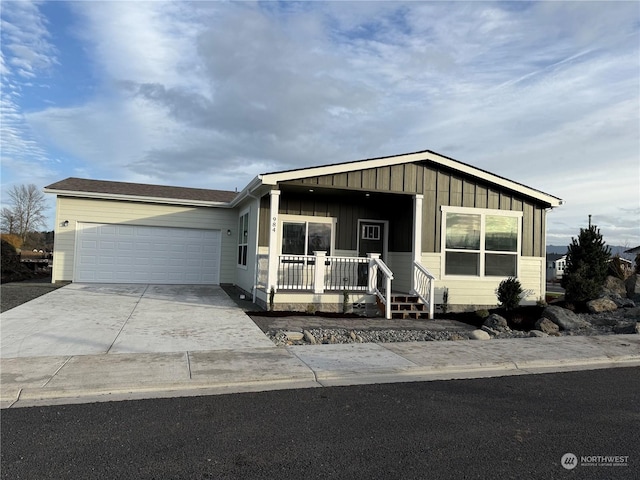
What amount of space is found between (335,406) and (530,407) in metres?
2.08

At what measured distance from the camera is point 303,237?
43.5 ft

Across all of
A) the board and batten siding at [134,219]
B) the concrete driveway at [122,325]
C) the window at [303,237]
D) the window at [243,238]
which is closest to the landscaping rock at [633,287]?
the window at [303,237]

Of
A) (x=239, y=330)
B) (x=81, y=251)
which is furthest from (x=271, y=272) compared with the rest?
(x=81, y=251)

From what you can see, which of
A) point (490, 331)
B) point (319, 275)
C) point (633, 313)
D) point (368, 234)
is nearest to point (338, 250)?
point (368, 234)

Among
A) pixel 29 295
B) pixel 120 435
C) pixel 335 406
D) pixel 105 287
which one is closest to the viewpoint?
pixel 120 435

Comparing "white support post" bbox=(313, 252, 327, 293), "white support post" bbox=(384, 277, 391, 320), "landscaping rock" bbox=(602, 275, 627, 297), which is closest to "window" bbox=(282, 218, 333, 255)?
"white support post" bbox=(313, 252, 327, 293)

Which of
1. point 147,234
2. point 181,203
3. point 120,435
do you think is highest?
point 181,203

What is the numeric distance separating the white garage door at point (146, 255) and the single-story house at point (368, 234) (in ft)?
0.16

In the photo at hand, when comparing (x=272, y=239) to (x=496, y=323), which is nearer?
(x=496, y=323)

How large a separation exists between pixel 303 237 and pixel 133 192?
7222 millimetres

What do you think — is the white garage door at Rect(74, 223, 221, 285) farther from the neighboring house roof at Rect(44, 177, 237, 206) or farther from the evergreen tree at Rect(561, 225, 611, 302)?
the evergreen tree at Rect(561, 225, 611, 302)

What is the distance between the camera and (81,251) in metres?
15.5

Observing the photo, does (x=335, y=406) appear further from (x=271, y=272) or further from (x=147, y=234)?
(x=147, y=234)
